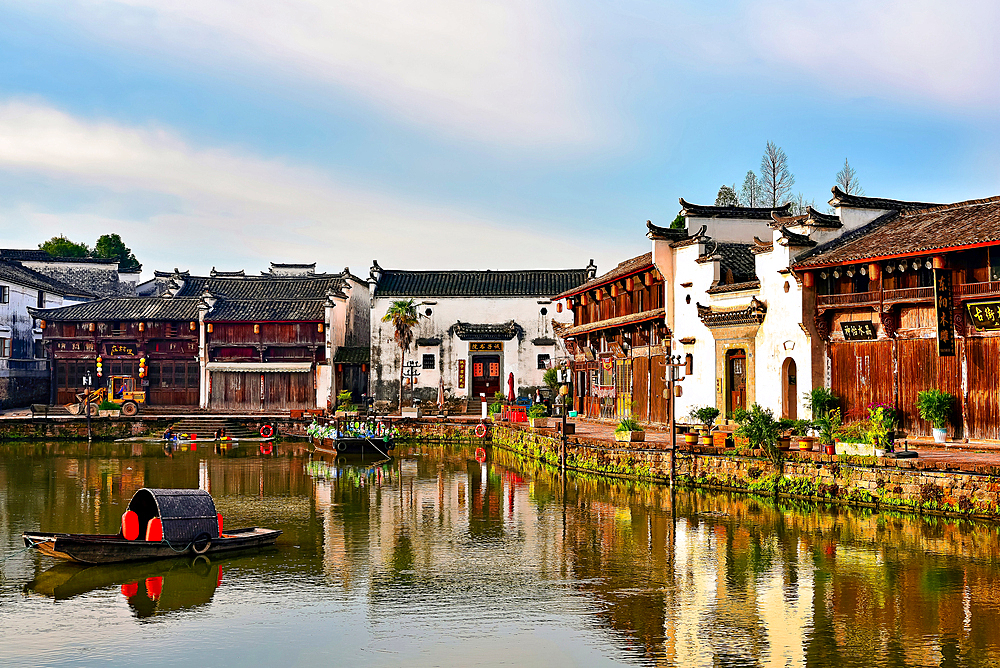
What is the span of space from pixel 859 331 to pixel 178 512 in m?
20.3

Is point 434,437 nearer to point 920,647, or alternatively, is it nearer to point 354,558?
point 354,558

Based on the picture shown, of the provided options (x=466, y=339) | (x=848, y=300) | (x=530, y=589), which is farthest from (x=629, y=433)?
(x=466, y=339)

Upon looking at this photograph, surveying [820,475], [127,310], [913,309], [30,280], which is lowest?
[820,475]

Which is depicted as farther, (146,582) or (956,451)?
(956,451)

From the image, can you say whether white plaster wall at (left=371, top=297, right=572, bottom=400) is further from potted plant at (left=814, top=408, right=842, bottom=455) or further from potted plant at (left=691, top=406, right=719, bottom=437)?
potted plant at (left=814, top=408, right=842, bottom=455)

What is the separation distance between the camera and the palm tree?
60438mm

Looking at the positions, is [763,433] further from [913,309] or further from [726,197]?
[726,197]

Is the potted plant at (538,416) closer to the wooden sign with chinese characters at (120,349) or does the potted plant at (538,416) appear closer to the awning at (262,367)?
the awning at (262,367)

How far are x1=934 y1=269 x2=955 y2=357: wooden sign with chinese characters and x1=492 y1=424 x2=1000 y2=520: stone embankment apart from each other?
15.2 feet

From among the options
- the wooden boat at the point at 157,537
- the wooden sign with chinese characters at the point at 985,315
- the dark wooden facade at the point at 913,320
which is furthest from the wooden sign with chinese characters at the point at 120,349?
the wooden sign with chinese characters at the point at 985,315

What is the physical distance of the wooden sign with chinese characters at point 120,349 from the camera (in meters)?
61.3

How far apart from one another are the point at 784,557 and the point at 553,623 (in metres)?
6.42

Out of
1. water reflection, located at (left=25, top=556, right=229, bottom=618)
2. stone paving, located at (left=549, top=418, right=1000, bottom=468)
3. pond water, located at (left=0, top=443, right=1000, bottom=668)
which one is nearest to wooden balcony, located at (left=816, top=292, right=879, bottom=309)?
stone paving, located at (left=549, top=418, right=1000, bottom=468)

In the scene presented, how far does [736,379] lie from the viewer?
3447 centimetres
